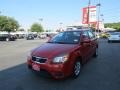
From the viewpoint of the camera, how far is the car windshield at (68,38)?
Result: 7792 mm

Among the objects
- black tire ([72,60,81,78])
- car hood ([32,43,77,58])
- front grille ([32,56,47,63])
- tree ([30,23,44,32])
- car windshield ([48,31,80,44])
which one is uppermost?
tree ([30,23,44,32])

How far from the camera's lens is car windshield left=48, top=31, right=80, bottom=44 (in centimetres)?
779

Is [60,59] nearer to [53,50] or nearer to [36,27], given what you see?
[53,50]

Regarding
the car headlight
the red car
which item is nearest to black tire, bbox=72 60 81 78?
the red car

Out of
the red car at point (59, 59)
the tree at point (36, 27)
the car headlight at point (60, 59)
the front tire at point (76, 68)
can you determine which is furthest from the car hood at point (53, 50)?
the tree at point (36, 27)

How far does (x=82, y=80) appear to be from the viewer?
6879mm

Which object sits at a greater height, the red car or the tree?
the tree

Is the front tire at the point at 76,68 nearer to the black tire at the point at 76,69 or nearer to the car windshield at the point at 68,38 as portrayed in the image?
the black tire at the point at 76,69

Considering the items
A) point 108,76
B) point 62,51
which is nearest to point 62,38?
point 62,51

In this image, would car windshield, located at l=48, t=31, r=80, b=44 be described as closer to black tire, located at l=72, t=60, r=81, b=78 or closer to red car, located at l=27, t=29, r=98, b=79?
red car, located at l=27, t=29, r=98, b=79

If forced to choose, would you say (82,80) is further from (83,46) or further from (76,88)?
(83,46)

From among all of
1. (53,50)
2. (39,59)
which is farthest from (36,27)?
(39,59)

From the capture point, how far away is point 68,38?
8062mm

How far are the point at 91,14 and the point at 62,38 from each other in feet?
98.6
